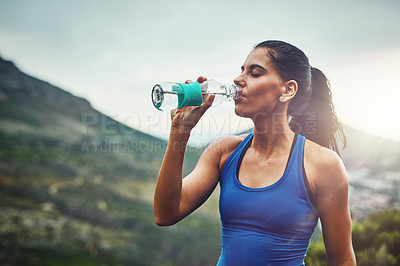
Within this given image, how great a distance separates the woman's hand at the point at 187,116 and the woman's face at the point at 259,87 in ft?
0.79

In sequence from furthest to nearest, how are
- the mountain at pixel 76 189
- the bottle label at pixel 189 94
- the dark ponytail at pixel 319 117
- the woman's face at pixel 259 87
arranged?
the mountain at pixel 76 189
the dark ponytail at pixel 319 117
the woman's face at pixel 259 87
the bottle label at pixel 189 94

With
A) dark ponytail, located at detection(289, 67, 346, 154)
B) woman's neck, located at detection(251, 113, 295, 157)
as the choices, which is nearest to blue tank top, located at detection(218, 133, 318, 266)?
woman's neck, located at detection(251, 113, 295, 157)

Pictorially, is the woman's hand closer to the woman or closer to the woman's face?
the woman

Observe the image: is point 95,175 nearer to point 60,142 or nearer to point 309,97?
point 60,142

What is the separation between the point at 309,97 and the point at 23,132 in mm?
9051

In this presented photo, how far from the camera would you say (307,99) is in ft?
6.24

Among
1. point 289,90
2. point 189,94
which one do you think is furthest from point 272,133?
point 189,94

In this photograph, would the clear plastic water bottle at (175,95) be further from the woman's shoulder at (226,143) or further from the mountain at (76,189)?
the mountain at (76,189)

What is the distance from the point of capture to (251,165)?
5.36ft

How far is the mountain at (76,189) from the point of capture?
287 inches

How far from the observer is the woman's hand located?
4.59 feet

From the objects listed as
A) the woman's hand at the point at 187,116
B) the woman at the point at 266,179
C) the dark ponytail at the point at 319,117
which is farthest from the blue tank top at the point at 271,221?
the dark ponytail at the point at 319,117

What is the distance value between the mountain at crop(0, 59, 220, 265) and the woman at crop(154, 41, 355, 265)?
4879mm

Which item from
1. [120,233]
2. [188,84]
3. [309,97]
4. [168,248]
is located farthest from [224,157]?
[120,233]
